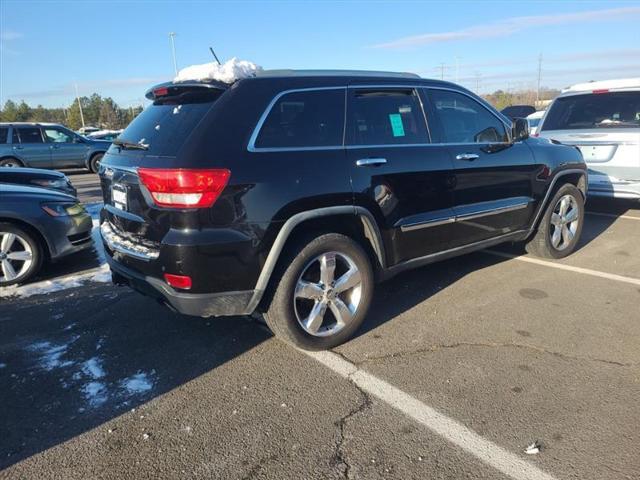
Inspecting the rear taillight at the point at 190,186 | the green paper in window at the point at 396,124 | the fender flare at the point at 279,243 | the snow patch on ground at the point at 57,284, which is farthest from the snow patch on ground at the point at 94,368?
the green paper in window at the point at 396,124

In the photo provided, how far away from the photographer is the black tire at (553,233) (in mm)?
5281

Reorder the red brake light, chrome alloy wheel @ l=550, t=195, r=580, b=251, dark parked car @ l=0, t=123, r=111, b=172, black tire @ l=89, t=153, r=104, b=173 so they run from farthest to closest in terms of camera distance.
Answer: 1. black tire @ l=89, t=153, r=104, b=173
2. dark parked car @ l=0, t=123, r=111, b=172
3. chrome alloy wheel @ l=550, t=195, r=580, b=251
4. the red brake light

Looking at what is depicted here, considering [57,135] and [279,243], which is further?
[57,135]

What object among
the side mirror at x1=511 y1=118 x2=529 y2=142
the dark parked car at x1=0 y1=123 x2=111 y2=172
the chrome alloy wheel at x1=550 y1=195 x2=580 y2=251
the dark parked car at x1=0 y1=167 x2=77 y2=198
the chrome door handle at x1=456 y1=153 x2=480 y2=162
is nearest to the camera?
the chrome door handle at x1=456 y1=153 x2=480 y2=162

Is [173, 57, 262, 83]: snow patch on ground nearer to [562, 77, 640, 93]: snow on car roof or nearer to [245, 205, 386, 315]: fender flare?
[245, 205, 386, 315]: fender flare

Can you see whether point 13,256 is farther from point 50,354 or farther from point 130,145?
point 130,145

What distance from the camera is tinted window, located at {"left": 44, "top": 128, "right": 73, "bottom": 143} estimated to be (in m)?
15.5

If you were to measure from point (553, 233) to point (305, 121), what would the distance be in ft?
11.4

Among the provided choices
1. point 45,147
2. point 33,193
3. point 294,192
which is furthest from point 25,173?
point 45,147

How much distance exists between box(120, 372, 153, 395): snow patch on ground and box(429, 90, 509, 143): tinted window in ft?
9.55

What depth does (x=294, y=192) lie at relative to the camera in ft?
10.3

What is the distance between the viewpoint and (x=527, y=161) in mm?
4879

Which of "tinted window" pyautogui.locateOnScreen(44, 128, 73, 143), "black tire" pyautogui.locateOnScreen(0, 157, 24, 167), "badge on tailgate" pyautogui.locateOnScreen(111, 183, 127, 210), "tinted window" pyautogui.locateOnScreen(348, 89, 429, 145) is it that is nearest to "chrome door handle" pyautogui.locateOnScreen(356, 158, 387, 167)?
"tinted window" pyautogui.locateOnScreen(348, 89, 429, 145)

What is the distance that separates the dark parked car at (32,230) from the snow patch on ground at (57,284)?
0.48 feet
